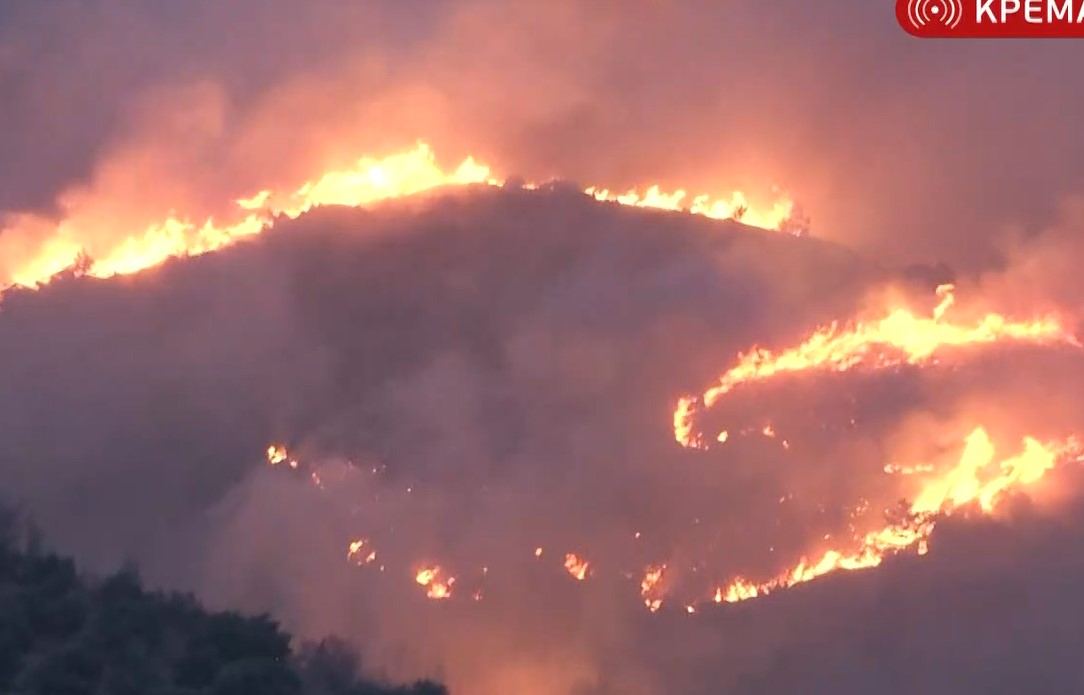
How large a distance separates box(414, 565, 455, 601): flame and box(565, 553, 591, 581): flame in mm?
2849

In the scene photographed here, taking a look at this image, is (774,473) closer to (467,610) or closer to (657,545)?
(657,545)

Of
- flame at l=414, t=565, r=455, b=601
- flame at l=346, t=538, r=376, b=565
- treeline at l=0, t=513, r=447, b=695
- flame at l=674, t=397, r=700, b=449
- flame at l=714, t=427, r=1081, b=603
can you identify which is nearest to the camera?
treeline at l=0, t=513, r=447, b=695

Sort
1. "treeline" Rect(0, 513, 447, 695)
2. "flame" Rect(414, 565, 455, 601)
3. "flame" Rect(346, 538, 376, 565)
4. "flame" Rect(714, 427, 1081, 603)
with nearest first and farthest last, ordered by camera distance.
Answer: "treeline" Rect(0, 513, 447, 695) → "flame" Rect(714, 427, 1081, 603) → "flame" Rect(414, 565, 455, 601) → "flame" Rect(346, 538, 376, 565)

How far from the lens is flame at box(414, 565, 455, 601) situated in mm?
36250

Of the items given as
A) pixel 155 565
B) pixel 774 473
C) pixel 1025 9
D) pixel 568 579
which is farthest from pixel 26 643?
pixel 1025 9

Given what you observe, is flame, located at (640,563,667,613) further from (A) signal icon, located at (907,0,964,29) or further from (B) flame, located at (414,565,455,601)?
(A) signal icon, located at (907,0,964,29)

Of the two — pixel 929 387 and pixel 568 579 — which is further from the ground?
pixel 929 387

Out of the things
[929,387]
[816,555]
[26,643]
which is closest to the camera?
[26,643]

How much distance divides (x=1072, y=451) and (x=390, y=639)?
17217 millimetres

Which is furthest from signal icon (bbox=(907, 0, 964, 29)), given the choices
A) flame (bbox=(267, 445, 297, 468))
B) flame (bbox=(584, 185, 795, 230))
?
flame (bbox=(267, 445, 297, 468))

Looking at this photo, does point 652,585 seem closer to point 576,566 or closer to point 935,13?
point 576,566

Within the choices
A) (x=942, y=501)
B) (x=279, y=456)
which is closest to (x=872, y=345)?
(x=942, y=501)

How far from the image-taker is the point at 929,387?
38.5 metres

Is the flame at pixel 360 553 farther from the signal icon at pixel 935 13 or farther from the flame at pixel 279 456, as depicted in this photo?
the signal icon at pixel 935 13
